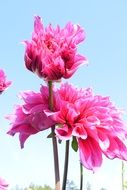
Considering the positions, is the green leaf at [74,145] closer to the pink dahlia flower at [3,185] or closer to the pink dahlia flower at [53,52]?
the pink dahlia flower at [53,52]

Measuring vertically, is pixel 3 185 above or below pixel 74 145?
below

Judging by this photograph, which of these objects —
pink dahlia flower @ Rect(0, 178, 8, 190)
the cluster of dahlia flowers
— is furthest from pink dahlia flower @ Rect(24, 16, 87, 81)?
pink dahlia flower @ Rect(0, 178, 8, 190)

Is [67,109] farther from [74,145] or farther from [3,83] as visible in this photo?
[3,83]

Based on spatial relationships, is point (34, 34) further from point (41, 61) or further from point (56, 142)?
point (56, 142)

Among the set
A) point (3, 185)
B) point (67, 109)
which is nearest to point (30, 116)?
point (67, 109)

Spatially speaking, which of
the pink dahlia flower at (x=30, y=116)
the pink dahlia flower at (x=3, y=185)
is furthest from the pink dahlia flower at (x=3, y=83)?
the pink dahlia flower at (x=30, y=116)

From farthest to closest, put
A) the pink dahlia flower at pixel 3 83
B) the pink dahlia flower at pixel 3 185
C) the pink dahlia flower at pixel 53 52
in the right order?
the pink dahlia flower at pixel 3 83 → the pink dahlia flower at pixel 3 185 → the pink dahlia flower at pixel 53 52
